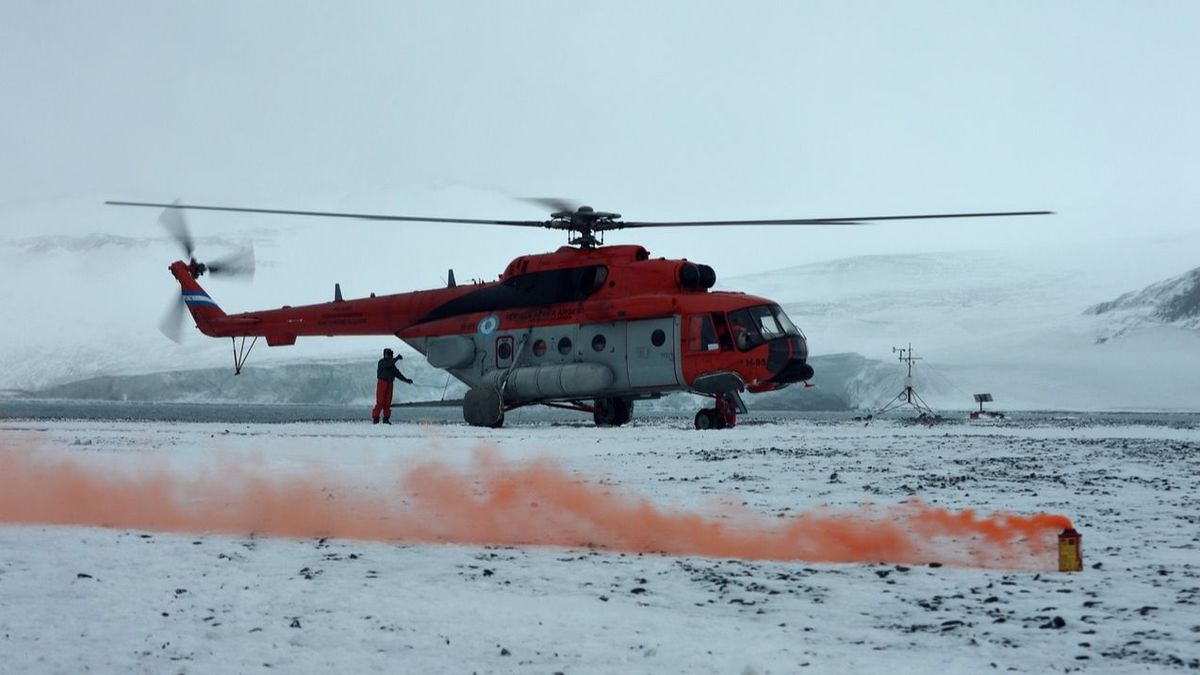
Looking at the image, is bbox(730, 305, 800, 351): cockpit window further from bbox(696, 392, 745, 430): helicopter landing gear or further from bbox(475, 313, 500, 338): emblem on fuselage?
bbox(475, 313, 500, 338): emblem on fuselage

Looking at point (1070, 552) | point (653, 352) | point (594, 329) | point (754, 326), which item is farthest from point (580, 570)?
point (594, 329)

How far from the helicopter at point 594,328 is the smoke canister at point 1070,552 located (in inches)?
598

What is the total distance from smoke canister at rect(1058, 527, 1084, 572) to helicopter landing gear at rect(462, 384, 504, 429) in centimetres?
2163

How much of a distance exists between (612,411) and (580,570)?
21.2 m

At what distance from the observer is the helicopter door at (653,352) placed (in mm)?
25750

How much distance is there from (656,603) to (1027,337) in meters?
96.0

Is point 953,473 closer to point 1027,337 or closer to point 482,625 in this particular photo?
point 482,625

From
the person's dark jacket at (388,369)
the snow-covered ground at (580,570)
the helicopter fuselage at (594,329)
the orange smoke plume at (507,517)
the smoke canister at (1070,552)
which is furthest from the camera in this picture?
the person's dark jacket at (388,369)

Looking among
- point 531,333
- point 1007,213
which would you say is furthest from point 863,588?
point 531,333

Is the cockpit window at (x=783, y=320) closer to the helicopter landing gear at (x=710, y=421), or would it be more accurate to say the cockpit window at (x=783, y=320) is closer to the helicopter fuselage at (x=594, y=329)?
the helicopter fuselage at (x=594, y=329)

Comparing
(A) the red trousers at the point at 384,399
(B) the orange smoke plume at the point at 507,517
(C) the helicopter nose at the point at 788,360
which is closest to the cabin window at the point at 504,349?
(A) the red trousers at the point at 384,399

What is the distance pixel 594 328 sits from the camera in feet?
89.0

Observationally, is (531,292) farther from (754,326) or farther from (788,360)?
(788,360)

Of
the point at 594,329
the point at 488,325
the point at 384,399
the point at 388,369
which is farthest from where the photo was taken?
the point at 384,399
